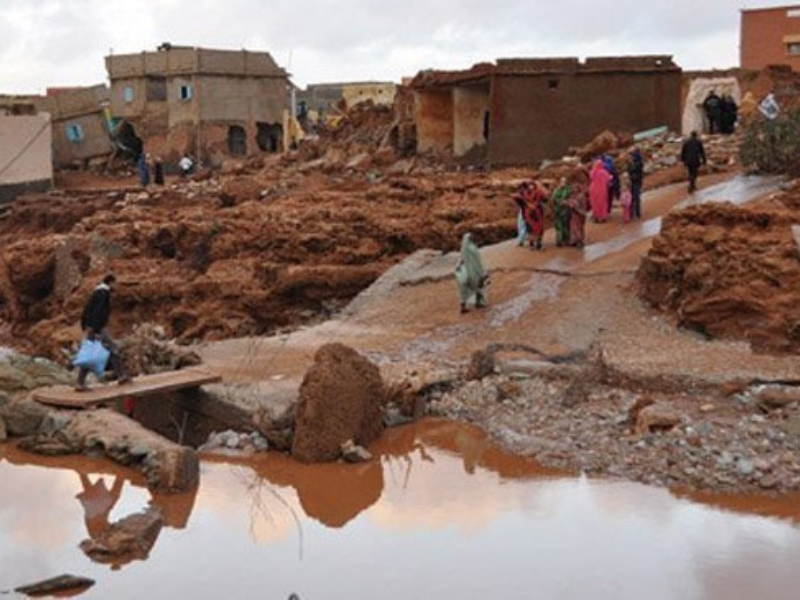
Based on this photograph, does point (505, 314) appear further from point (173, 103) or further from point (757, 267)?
point (173, 103)

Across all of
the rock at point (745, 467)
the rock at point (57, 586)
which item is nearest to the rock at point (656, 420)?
the rock at point (745, 467)

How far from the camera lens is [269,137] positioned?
1732 inches

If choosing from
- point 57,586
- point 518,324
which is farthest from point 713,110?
point 57,586

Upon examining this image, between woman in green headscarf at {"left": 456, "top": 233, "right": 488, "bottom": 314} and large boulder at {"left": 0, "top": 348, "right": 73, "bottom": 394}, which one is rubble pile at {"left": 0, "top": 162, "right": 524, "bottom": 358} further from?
large boulder at {"left": 0, "top": 348, "right": 73, "bottom": 394}

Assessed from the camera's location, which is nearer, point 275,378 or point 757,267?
point 275,378

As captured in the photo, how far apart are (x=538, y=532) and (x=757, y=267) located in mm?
6138

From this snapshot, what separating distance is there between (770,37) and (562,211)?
2610 centimetres

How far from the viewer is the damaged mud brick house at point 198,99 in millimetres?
41375

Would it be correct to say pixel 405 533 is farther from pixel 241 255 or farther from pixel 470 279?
pixel 241 255

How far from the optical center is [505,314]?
580 inches

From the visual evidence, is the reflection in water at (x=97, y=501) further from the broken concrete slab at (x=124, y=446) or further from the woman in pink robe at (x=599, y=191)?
the woman in pink robe at (x=599, y=191)

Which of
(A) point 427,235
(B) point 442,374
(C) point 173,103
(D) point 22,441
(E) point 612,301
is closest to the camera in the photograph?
(D) point 22,441

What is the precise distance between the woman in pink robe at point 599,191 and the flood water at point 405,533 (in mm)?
8770

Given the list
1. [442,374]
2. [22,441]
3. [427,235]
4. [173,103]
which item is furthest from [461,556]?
[173,103]
